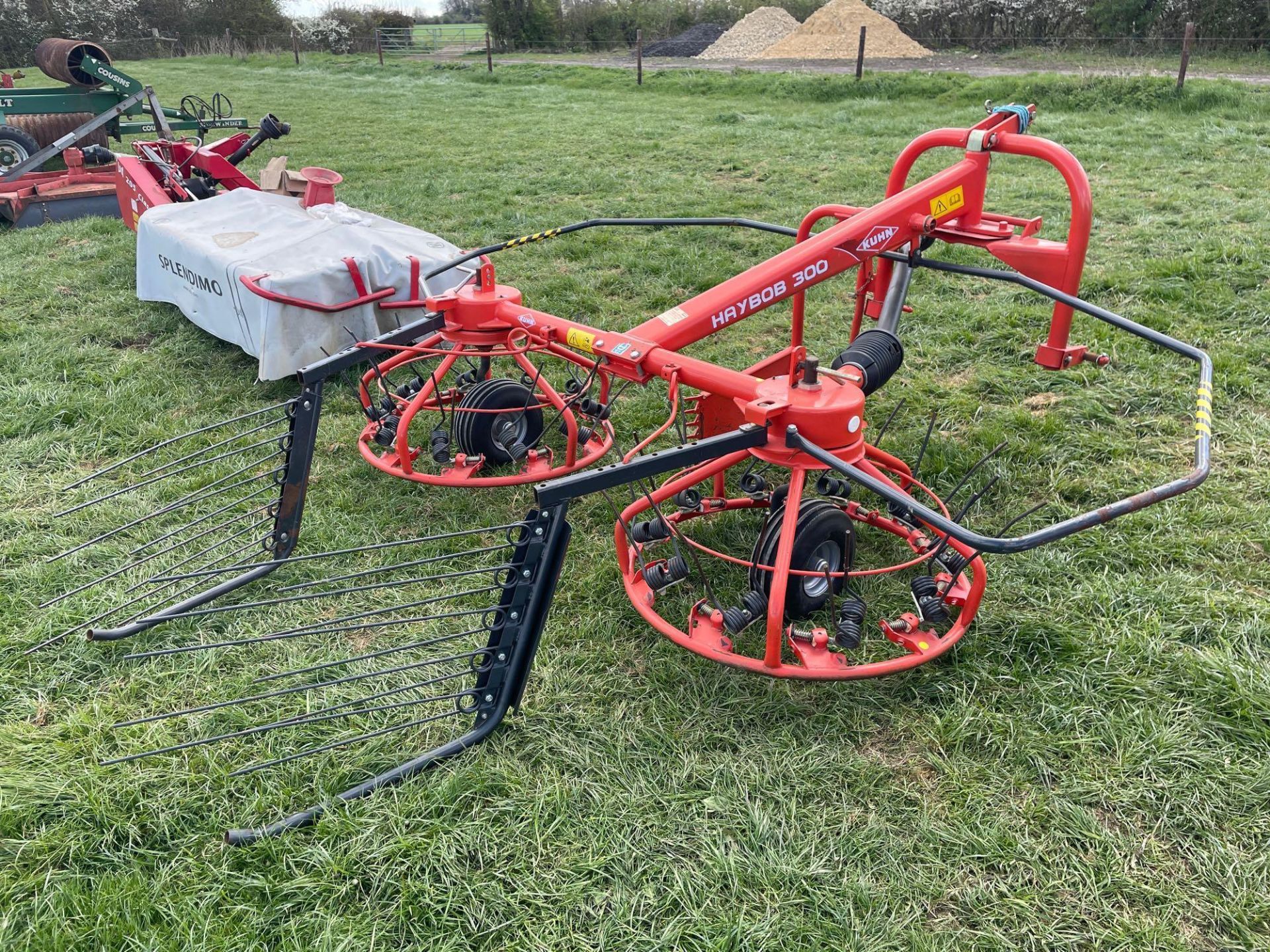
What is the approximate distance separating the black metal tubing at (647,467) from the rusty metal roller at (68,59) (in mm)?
8881

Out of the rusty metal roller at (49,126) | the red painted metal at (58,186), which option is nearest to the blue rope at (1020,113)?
the red painted metal at (58,186)

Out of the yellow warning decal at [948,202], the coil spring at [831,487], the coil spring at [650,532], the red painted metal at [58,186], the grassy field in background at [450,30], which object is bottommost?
Result: the coil spring at [650,532]

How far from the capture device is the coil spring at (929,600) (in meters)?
2.96

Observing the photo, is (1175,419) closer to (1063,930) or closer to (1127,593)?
(1127,593)

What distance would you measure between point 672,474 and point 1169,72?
1443cm

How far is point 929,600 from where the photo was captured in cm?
298

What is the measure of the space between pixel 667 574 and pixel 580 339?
0.94 meters

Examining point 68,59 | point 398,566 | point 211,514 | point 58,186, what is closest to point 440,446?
point 211,514

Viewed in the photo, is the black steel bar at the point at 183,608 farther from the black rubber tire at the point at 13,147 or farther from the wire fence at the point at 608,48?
the wire fence at the point at 608,48

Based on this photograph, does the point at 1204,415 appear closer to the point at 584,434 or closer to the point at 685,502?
the point at 685,502

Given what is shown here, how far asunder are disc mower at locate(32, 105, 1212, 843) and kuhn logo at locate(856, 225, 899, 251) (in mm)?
11

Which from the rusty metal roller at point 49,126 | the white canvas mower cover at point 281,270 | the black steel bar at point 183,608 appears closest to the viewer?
the black steel bar at point 183,608

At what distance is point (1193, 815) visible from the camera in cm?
241

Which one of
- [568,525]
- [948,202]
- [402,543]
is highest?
[948,202]
